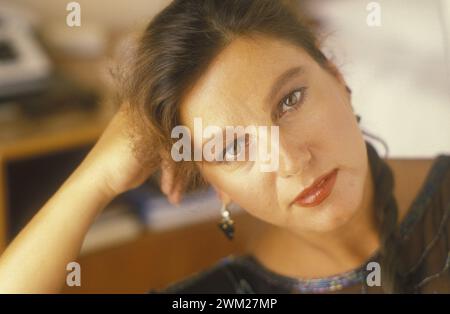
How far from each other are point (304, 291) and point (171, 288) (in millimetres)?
118

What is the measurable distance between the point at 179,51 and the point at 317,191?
154mm

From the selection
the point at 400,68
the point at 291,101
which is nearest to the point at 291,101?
the point at 291,101

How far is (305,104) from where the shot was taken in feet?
1.73

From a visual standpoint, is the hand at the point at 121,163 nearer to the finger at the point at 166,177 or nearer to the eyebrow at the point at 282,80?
the finger at the point at 166,177

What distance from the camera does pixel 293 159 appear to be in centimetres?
52

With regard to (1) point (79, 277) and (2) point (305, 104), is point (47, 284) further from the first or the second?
(2) point (305, 104)

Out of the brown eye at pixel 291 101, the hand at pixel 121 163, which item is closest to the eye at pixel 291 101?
the brown eye at pixel 291 101

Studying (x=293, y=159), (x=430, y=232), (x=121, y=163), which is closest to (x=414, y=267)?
(x=430, y=232)

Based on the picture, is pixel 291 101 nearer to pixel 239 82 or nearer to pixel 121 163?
pixel 239 82

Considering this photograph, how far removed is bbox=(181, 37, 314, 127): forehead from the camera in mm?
501

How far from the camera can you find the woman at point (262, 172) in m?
0.50

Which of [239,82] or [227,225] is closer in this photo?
[239,82]

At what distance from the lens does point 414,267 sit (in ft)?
1.92

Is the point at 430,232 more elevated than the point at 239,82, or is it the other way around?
the point at 239,82
